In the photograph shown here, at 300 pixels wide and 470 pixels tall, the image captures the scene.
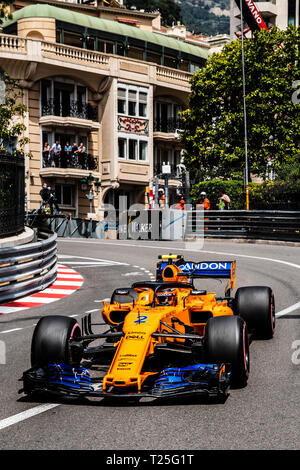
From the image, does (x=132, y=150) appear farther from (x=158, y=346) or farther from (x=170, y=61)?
(x=158, y=346)

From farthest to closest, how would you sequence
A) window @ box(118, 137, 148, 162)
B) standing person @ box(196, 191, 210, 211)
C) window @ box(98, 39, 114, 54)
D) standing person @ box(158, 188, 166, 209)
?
window @ box(98, 39, 114, 54)
window @ box(118, 137, 148, 162)
standing person @ box(158, 188, 166, 209)
standing person @ box(196, 191, 210, 211)

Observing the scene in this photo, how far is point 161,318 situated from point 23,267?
642 centimetres

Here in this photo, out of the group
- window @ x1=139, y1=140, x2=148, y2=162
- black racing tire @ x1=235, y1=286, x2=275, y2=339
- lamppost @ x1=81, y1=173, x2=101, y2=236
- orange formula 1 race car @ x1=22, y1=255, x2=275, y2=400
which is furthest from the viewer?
window @ x1=139, y1=140, x2=148, y2=162

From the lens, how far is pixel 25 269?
40.5 ft

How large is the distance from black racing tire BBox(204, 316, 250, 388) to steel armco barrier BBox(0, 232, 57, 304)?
6484 mm

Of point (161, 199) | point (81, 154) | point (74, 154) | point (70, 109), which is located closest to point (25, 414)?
point (161, 199)

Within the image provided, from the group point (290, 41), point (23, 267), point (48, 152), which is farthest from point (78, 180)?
point (23, 267)

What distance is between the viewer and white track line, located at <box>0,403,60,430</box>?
491 cm

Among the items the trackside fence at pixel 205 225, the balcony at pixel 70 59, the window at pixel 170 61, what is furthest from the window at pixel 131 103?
the trackside fence at pixel 205 225

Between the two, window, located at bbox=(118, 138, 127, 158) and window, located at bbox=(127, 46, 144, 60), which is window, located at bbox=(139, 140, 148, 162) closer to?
window, located at bbox=(118, 138, 127, 158)

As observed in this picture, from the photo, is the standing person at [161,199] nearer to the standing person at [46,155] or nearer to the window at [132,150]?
the standing person at [46,155]

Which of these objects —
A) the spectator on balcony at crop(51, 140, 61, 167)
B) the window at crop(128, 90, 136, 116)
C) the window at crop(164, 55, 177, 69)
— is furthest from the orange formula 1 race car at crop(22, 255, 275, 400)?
the window at crop(164, 55, 177, 69)

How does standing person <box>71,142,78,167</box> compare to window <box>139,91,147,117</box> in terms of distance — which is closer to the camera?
standing person <box>71,142,78,167</box>

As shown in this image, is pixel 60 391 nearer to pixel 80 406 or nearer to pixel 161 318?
pixel 80 406
